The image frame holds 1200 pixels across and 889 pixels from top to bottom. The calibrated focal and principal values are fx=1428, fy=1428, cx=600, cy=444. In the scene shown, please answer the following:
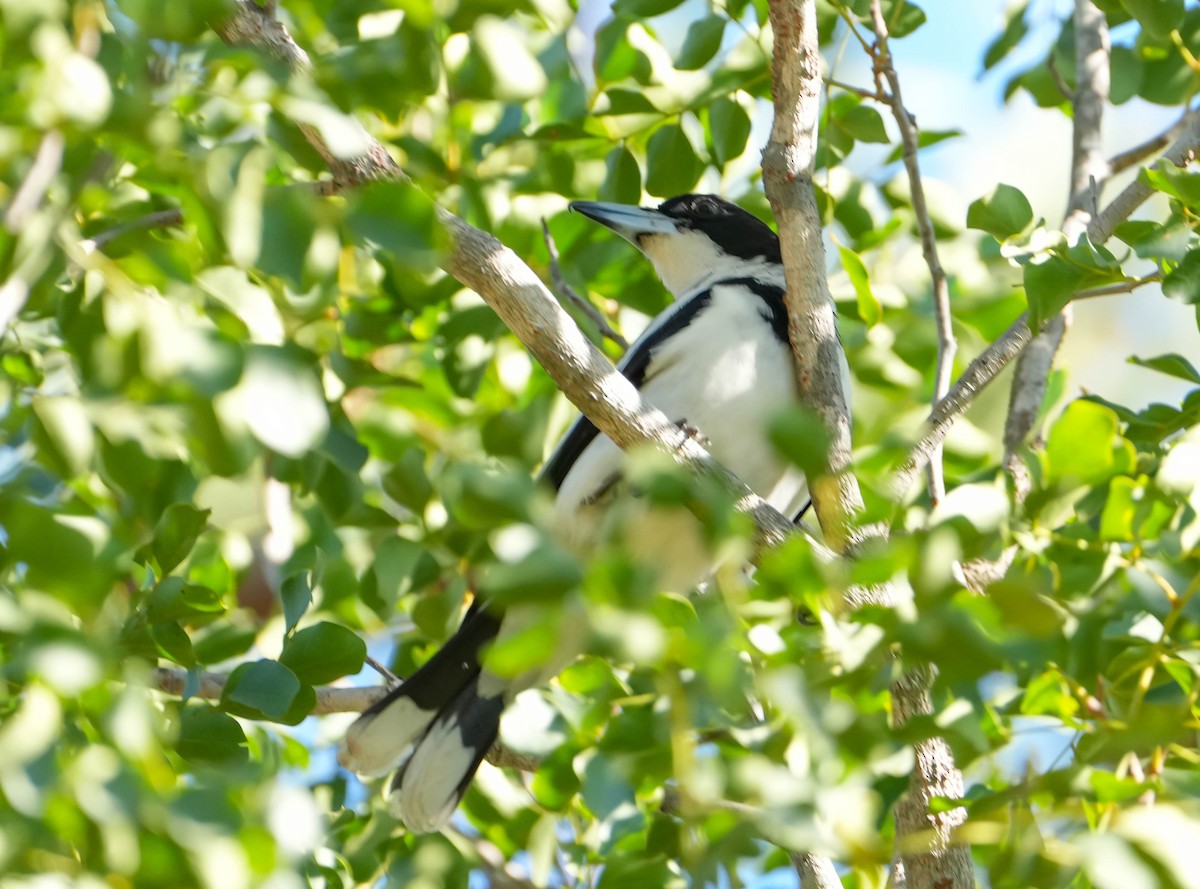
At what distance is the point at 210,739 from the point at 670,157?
1.91 metres

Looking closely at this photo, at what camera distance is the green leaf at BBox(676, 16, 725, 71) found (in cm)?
329

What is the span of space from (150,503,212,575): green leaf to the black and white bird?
1.05 metres

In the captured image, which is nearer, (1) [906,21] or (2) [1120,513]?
(2) [1120,513]

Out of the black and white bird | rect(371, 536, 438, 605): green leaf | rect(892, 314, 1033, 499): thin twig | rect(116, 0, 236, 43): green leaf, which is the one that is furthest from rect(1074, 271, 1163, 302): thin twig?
rect(371, 536, 438, 605): green leaf

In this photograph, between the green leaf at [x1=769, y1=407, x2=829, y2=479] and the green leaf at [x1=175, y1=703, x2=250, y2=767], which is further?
the green leaf at [x1=175, y1=703, x2=250, y2=767]

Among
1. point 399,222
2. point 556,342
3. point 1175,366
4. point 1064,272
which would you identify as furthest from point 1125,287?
point 399,222

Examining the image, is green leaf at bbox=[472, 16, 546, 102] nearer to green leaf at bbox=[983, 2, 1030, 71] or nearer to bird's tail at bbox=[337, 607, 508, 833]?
bird's tail at bbox=[337, 607, 508, 833]

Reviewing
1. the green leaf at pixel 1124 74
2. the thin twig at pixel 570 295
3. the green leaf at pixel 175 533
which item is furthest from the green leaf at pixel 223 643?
the green leaf at pixel 1124 74

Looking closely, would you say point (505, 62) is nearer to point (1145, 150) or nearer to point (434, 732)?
point (434, 732)

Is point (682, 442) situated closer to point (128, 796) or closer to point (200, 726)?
point (200, 726)

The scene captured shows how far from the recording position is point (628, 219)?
4125 millimetres

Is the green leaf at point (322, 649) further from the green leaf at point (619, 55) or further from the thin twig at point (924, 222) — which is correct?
the green leaf at point (619, 55)

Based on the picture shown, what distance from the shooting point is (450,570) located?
369 centimetres

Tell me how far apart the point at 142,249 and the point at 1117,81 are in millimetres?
2818
